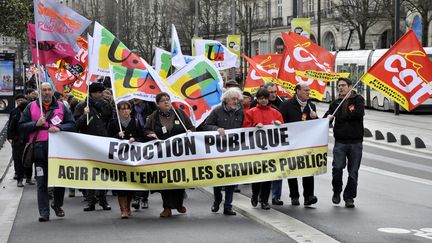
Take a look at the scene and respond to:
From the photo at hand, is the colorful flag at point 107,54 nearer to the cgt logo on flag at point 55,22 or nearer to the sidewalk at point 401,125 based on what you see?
the cgt logo on flag at point 55,22

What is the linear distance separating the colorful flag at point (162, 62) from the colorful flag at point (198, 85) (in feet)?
9.49

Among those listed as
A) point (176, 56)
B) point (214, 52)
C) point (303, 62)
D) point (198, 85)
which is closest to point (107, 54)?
point (198, 85)

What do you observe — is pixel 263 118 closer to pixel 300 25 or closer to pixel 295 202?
pixel 295 202

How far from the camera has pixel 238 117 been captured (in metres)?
10.9

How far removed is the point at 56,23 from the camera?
11.2 meters

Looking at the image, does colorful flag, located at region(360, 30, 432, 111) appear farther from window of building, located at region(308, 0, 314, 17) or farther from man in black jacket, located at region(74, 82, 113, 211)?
window of building, located at region(308, 0, 314, 17)

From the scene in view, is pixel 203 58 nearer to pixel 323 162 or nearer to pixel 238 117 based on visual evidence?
pixel 238 117

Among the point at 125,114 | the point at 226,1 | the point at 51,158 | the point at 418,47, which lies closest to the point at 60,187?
the point at 51,158

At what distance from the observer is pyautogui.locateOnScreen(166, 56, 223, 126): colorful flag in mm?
12023

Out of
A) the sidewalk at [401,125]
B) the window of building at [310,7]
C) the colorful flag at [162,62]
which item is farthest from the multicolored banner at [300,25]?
the window of building at [310,7]

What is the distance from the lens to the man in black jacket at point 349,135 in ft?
36.4

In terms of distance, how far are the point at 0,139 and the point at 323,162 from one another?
13.9 metres

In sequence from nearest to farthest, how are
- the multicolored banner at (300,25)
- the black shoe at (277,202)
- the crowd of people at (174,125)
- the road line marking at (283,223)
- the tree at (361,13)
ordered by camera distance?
1. the road line marking at (283,223)
2. the crowd of people at (174,125)
3. the black shoe at (277,202)
4. the multicolored banner at (300,25)
5. the tree at (361,13)

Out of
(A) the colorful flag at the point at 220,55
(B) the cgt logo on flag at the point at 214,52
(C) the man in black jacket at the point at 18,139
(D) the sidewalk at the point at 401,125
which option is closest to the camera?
(C) the man in black jacket at the point at 18,139
